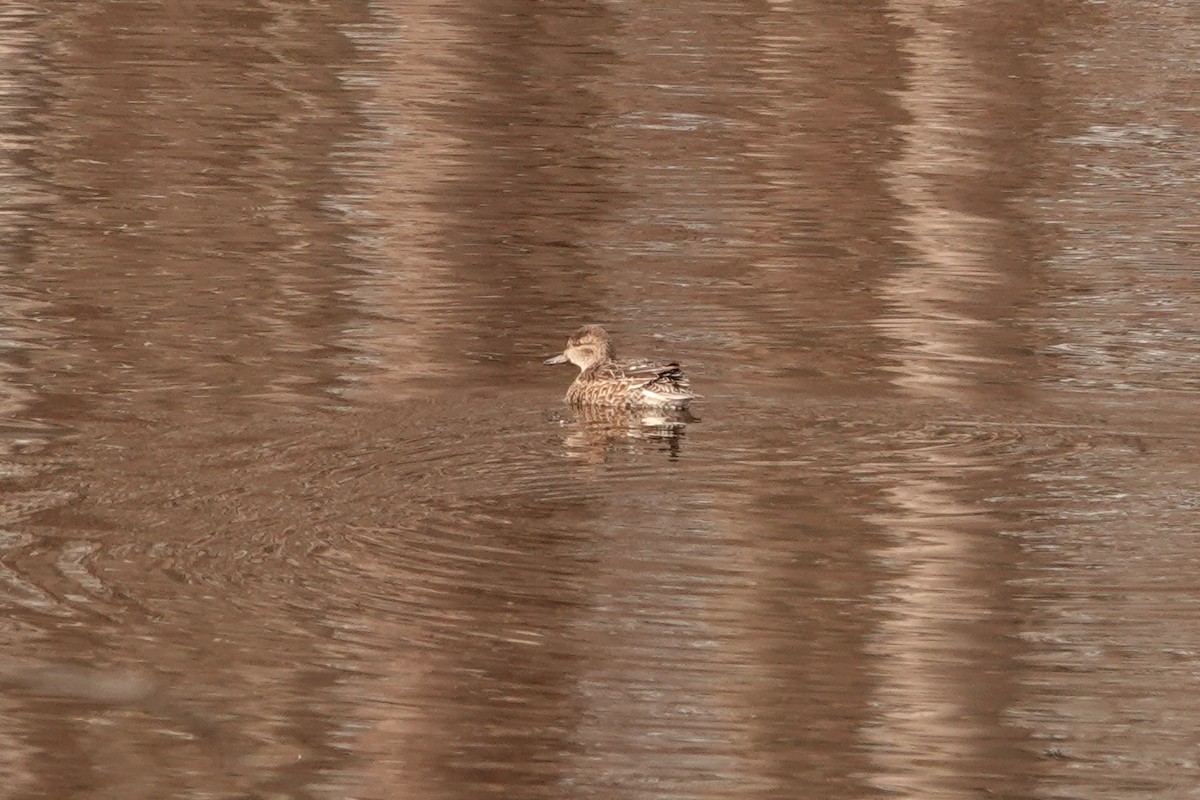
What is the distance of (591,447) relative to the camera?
995cm

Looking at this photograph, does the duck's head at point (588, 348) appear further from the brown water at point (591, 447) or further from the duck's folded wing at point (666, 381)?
the duck's folded wing at point (666, 381)

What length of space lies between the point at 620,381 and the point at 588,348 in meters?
0.51

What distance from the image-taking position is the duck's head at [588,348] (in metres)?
11.0

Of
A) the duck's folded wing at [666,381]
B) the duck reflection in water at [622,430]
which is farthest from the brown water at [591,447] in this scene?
the duck's folded wing at [666,381]

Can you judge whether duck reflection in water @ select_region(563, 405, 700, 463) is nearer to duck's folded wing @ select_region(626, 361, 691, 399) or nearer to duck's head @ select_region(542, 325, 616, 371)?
duck's folded wing @ select_region(626, 361, 691, 399)

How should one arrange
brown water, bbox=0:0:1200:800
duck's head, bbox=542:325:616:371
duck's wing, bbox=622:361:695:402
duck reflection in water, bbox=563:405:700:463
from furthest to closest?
duck's head, bbox=542:325:616:371
duck's wing, bbox=622:361:695:402
duck reflection in water, bbox=563:405:700:463
brown water, bbox=0:0:1200:800

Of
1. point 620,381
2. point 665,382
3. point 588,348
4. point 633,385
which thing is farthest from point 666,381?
point 588,348

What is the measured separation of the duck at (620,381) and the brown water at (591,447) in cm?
12

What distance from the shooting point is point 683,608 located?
7879 mm

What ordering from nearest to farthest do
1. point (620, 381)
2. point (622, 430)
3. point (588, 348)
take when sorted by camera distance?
1. point (622, 430)
2. point (620, 381)
3. point (588, 348)

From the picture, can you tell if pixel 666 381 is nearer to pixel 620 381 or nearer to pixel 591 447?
pixel 620 381

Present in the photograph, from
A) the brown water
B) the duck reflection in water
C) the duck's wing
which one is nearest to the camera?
the brown water

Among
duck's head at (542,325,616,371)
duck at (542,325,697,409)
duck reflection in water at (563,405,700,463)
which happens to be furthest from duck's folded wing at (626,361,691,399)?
duck's head at (542,325,616,371)

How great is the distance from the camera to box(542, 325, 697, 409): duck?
10273 millimetres
